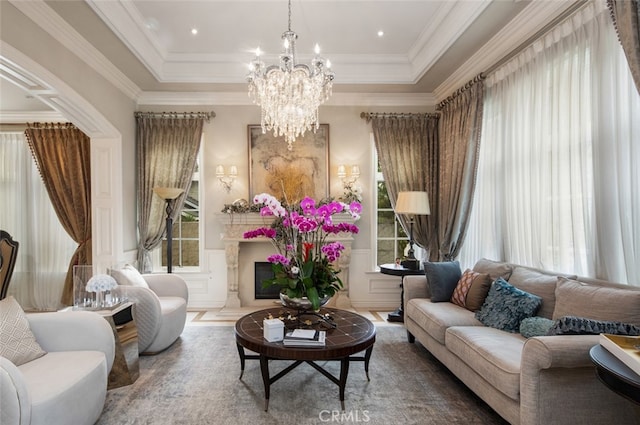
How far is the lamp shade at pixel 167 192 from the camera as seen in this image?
461cm

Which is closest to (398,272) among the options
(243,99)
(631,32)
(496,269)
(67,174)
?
(496,269)

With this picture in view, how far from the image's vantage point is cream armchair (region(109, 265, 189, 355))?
3.21 meters

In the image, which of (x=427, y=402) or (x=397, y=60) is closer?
(x=427, y=402)

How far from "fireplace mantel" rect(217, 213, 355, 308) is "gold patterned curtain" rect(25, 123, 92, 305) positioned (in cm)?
191

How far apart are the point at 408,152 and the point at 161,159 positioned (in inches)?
140

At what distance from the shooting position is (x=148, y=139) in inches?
197

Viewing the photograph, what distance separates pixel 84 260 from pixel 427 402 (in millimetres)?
4771

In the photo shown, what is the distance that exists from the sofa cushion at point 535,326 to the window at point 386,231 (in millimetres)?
2762

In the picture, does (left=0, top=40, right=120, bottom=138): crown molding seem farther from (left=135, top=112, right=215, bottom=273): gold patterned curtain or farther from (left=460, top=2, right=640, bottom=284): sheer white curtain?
(left=460, top=2, right=640, bottom=284): sheer white curtain

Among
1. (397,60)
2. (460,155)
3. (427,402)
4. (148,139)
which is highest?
(397,60)

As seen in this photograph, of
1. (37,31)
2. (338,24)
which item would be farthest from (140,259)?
(338,24)

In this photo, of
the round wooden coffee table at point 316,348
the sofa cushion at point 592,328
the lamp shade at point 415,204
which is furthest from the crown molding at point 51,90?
the sofa cushion at point 592,328

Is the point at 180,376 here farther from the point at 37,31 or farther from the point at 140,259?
the point at 37,31

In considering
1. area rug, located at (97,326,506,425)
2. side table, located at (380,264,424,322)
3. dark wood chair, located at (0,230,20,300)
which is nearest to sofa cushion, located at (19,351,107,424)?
area rug, located at (97,326,506,425)
